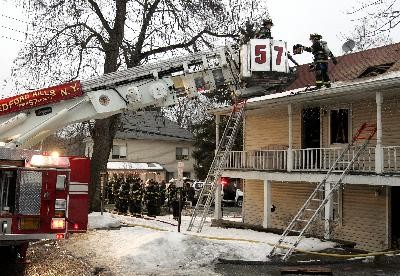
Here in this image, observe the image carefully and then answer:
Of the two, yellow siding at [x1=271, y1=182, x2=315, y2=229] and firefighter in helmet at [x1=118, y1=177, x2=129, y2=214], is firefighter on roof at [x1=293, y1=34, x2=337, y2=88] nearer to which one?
yellow siding at [x1=271, y1=182, x2=315, y2=229]

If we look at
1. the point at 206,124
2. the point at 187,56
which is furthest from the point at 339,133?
the point at 206,124

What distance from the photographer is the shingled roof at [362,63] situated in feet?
56.4

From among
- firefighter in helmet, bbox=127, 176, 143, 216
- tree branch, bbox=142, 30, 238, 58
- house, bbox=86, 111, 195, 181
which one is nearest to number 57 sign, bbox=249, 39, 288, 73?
tree branch, bbox=142, 30, 238, 58

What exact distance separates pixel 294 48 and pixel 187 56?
17.8ft

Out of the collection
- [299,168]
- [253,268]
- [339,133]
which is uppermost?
[339,133]

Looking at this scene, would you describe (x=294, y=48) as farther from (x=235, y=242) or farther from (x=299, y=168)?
(x=235, y=242)

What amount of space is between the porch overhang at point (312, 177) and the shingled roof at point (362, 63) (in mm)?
4045

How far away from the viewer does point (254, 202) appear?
2081cm

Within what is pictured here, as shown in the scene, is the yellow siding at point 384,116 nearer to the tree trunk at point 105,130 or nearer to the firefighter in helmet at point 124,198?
the tree trunk at point 105,130

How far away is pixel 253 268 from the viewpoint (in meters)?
11.2

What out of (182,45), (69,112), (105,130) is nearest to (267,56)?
(69,112)

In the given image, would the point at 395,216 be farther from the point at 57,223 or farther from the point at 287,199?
the point at 57,223

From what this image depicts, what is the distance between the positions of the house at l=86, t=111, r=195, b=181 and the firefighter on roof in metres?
31.8

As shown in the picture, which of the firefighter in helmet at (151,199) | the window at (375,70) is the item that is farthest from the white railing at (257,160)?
the firefighter in helmet at (151,199)
